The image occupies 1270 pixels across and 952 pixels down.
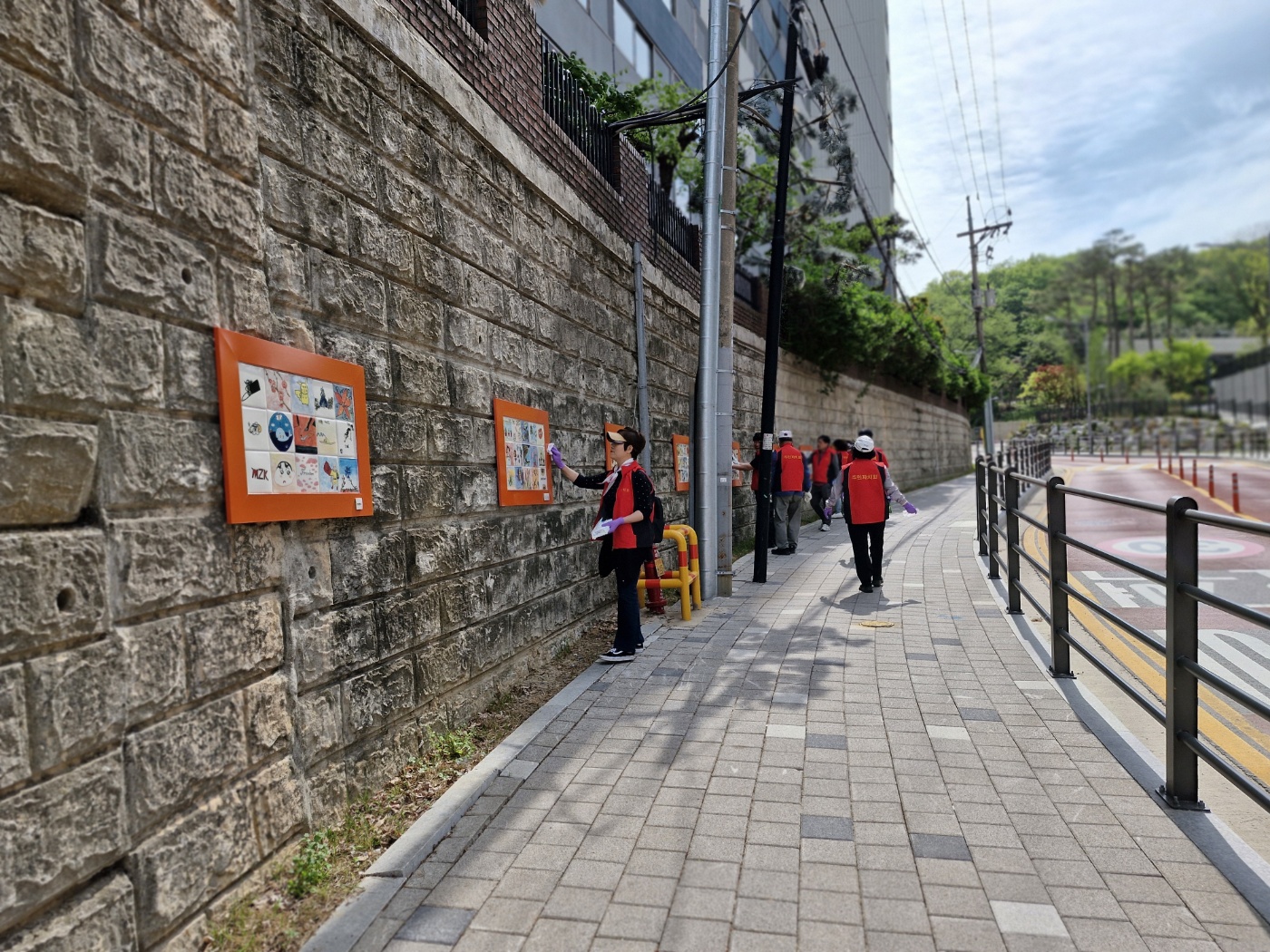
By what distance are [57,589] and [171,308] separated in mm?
1031

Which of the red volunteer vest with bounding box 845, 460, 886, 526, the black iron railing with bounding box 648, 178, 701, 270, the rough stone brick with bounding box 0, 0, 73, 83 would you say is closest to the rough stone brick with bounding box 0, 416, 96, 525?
the rough stone brick with bounding box 0, 0, 73, 83

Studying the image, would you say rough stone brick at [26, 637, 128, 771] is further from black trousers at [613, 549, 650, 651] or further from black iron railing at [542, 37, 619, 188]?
black iron railing at [542, 37, 619, 188]

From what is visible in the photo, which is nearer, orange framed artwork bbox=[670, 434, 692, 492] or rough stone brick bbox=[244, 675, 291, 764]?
rough stone brick bbox=[244, 675, 291, 764]

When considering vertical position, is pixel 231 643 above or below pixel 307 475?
below

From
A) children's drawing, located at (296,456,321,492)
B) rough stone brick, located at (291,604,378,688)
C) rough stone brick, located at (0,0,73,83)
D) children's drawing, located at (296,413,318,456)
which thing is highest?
rough stone brick, located at (0,0,73,83)

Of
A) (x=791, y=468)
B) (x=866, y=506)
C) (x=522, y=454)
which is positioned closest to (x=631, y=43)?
(x=791, y=468)

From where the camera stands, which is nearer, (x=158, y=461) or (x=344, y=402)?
(x=158, y=461)

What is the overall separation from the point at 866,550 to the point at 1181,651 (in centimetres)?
574

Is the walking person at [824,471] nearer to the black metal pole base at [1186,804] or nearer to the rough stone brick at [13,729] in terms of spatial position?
the black metal pole base at [1186,804]

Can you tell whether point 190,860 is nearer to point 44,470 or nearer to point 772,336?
point 44,470

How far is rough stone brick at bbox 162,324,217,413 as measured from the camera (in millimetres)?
2877

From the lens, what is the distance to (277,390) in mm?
3477

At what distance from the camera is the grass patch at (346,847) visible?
9.50 ft

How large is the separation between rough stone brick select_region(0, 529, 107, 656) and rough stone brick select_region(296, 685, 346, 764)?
3.95ft
